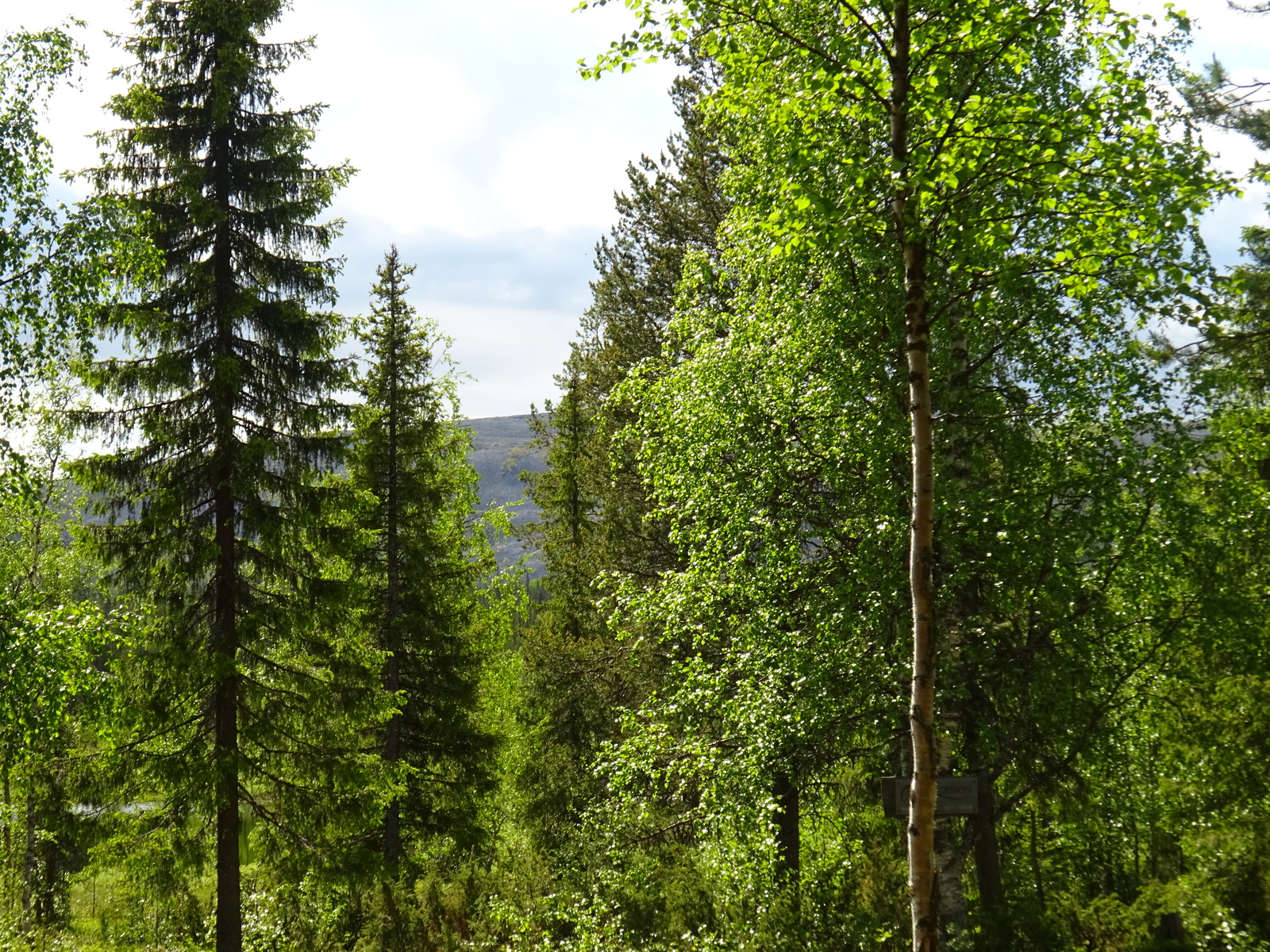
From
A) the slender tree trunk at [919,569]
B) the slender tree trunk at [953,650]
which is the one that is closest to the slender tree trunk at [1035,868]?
the slender tree trunk at [953,650]

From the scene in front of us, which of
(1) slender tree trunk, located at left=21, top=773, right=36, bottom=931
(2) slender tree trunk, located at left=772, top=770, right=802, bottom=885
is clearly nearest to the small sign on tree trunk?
(2) slender tree trunk, located at left=772, top=770, right=802, bottom=885

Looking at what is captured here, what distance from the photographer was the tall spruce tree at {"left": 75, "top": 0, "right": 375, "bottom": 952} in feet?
37.8

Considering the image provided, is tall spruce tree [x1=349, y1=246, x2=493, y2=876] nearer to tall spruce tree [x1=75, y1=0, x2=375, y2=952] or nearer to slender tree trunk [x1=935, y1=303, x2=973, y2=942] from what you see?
tall spruce tree [x1=75, y1=0, x2=375, y2=952]

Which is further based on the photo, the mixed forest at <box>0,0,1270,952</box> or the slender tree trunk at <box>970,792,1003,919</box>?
the slender tree trunk at <box>970,792,1003,919</box>

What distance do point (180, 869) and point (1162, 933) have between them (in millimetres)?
11425

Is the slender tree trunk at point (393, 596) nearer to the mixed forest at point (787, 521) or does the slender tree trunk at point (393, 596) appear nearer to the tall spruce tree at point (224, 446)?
the mixed forest at point (787, 521)

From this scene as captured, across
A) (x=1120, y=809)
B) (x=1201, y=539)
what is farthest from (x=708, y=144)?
(x=1120, y=809)

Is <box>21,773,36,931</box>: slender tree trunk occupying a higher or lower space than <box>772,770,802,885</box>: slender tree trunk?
lower

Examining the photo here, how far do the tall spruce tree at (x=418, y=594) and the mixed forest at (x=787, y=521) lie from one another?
4.81 ft

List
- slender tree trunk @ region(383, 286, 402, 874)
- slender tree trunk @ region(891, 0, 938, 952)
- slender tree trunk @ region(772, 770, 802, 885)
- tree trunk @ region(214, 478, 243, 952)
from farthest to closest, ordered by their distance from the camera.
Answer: slender tree trunk @ region(383, 286, 402, 874)
slender tree trunk @ region(772, 770, 802, 885)
tree trunk @ region(214, 478, 243, 952)
slender tree trunk @ region(891, 0, 938, 952)

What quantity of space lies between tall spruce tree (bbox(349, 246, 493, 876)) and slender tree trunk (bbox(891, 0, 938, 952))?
13.0 m

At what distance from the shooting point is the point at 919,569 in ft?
17.7

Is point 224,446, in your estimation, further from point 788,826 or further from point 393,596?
point 788,826

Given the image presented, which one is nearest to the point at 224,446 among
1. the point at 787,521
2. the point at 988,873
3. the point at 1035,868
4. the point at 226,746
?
the point at 226,746
